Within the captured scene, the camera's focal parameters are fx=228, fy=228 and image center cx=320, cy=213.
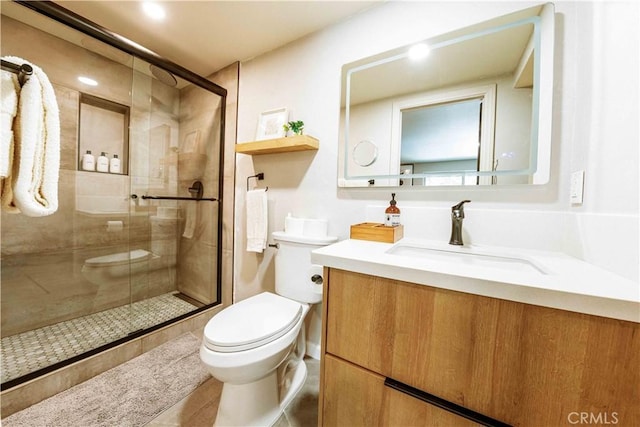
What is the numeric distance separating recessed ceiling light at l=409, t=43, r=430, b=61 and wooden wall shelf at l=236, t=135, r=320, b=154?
2.14ft

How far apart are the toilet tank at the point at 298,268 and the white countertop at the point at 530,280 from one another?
45 centimetres

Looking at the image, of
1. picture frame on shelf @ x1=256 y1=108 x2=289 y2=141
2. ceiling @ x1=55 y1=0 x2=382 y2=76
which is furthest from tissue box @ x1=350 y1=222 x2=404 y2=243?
ceiling @ x1=55 y1=0 x2=382 y2=76

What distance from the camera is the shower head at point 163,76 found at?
1710 millimetres

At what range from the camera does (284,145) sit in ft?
4.52

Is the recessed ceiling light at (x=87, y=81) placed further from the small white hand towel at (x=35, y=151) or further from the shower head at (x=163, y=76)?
the small white hand towel at (x=35, y=151)

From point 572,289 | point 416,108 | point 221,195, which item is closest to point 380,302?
point 572,289

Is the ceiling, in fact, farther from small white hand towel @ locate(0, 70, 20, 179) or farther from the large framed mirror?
small white hand towel @ locate(0, 70, 20, 179)

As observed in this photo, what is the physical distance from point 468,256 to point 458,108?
2.22 ft

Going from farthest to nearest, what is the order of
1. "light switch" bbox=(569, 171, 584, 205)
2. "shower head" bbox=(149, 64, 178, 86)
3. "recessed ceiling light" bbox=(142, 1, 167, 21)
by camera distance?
1. "shower head" bbox=(149, 64, 178, 86)
2. "recessed ceiling light" bbox=(142, 1, 167, 21)
3. "light switch" bbox=(569, 171, 584, 205)

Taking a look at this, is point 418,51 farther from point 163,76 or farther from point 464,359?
point 163,76

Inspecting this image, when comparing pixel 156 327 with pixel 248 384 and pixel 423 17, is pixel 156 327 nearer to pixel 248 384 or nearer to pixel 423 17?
pixel 248 384

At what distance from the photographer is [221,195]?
194 cm

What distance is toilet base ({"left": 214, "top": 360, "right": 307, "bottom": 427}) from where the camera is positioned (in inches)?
37.1

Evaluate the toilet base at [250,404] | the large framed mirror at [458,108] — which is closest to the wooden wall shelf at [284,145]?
the large framed mirror at [458,108]
